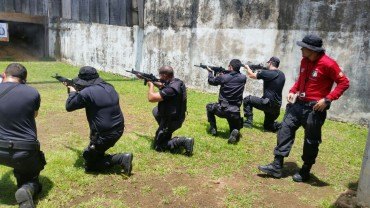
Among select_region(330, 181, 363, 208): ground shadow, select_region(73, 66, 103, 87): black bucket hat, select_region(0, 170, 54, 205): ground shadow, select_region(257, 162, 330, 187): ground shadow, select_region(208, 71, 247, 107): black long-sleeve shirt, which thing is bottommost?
select_region(257, 162, 330, 187): ground shadow

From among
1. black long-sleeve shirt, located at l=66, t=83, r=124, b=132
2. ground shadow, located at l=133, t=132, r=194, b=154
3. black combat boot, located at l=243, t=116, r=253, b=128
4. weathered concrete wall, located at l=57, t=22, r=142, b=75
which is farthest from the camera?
weathered concrete wall, located at l=57, t=22, r=142, b=75

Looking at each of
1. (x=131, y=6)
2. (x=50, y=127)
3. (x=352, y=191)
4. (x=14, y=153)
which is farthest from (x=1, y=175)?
(x=131, y=6)

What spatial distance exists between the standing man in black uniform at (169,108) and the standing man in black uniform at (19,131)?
2128 mm

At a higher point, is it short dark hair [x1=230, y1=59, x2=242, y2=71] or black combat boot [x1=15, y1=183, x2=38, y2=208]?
short dark hair [x1=230, y1=59, x2=242, y2=71]

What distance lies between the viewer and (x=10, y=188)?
466cm

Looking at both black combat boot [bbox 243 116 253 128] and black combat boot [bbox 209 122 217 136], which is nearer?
black combat boot [bbox 209 122 217 136]

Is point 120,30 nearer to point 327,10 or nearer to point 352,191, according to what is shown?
point 327,10

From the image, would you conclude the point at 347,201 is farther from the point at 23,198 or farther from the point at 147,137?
the point at 23,198

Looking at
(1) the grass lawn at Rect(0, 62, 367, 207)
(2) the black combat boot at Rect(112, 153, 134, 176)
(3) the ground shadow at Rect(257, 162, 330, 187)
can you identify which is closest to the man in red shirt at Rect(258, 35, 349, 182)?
(3) the ground shadow at Rect(257, 162, 330, 187)

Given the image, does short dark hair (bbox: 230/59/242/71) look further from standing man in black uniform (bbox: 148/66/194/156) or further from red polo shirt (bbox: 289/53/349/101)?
red polo shirt (bbox: 289/53/349/101)

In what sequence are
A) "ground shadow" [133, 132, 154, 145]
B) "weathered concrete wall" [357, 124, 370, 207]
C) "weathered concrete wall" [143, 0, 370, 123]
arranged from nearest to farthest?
"weathered concrete wall" [357, 124, 370, 207] → "ground shadow" [133, 132, 154, 145] → "weathered concrete wall" [143, 0, 370, 123]

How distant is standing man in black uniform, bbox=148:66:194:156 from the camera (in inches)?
228

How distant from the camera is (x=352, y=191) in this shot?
200 inches

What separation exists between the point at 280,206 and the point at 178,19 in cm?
953
